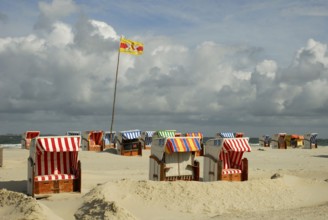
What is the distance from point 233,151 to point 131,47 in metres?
20.3

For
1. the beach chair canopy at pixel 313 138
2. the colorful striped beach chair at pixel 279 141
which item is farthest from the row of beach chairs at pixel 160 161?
the beach chair canopy at pixel 313 138

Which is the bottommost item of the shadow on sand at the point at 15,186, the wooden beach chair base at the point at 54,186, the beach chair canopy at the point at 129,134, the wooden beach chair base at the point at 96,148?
the shadow on sand at the point at 15,186

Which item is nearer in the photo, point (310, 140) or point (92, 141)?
point (92, 141)

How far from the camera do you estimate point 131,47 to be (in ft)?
110

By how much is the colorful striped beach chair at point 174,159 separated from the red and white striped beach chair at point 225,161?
578 mm

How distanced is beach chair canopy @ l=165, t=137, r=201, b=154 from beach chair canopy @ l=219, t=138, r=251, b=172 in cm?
99

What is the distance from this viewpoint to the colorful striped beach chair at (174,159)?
45.4 ft

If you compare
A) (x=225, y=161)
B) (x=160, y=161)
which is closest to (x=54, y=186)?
(x=160, y=161)

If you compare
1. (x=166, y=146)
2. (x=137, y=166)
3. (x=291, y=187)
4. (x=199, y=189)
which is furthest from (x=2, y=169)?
(x=291, y=187)

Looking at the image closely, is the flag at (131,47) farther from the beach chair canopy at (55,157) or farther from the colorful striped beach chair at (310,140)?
the beach chair canopy at (55,157)

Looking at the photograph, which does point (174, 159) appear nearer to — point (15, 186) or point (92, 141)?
point (15, 186)

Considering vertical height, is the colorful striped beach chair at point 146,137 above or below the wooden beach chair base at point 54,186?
above

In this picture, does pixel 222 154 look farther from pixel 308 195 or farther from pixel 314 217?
pixel 314 217

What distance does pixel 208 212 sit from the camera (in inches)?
423
